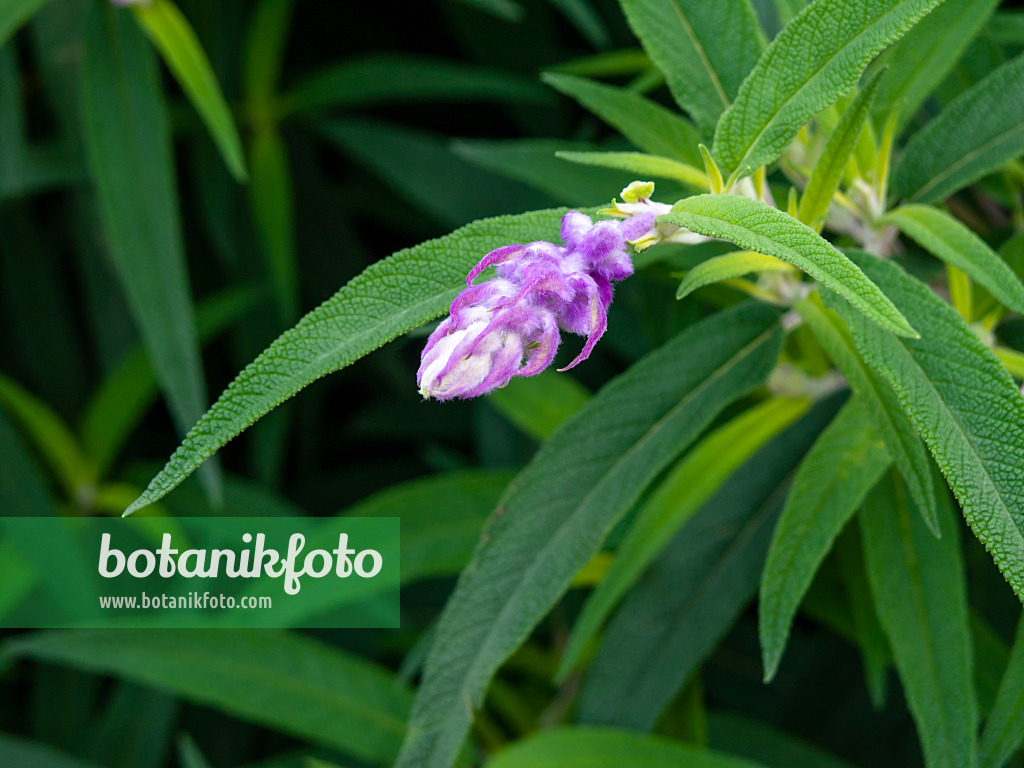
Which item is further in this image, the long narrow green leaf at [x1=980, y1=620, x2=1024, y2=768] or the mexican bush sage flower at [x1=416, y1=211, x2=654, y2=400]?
the long narrow green leaf at [x1=980, y1=620, x2=1024, y2=768]

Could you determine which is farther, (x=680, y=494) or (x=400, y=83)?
(x=400, y=83)

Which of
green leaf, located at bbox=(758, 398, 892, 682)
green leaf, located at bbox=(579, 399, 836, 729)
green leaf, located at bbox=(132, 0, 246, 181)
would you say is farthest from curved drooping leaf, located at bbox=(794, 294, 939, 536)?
green leaf, located at bbox=(132, 0, 246, 181)

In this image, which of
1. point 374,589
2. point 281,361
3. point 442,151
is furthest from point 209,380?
point 281,361

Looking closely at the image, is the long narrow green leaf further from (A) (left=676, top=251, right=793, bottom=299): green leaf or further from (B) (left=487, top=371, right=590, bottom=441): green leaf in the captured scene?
(B) (left=487, top=371, right=590, bottom=441): green leaf

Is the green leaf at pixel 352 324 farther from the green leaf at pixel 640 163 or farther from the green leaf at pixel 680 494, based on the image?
the green leaf at pixel 680 494

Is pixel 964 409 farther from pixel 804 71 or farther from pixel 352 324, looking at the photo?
pixel 352 324

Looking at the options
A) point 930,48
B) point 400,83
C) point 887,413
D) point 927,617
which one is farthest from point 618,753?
point 400,83
